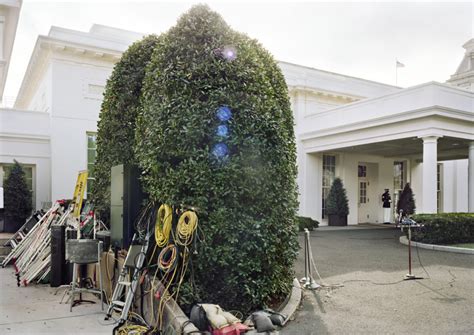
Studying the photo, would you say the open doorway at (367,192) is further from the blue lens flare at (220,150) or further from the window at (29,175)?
the blue lens flare at (220,150)

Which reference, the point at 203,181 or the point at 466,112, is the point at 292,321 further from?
the point at 466,112

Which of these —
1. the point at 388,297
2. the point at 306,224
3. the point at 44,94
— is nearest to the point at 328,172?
the point at 306,224

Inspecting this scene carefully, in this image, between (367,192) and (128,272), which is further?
(367,192)

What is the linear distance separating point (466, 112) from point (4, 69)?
1327cm

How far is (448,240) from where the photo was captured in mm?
10258

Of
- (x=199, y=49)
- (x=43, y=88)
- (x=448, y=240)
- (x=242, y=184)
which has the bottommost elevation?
(x=448, y=240)

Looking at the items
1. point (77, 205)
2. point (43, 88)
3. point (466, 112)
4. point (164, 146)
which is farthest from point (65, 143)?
point (466, 112)

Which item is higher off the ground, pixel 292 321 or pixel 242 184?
pixel 242 184

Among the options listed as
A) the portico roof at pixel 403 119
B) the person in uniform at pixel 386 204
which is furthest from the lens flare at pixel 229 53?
the person in uniform at pixel 386 204

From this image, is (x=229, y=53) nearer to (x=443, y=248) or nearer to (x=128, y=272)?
(x=128, y=272)

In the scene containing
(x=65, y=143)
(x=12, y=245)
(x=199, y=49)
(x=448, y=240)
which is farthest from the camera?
(x=65, y=143)

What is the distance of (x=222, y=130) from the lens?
14.2 feet

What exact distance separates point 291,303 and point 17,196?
9.20 m

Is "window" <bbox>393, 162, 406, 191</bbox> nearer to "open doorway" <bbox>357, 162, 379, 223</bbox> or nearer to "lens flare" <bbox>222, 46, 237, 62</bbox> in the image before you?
"open doorway" <bbox>357, 162, 379, 223</bbox>
